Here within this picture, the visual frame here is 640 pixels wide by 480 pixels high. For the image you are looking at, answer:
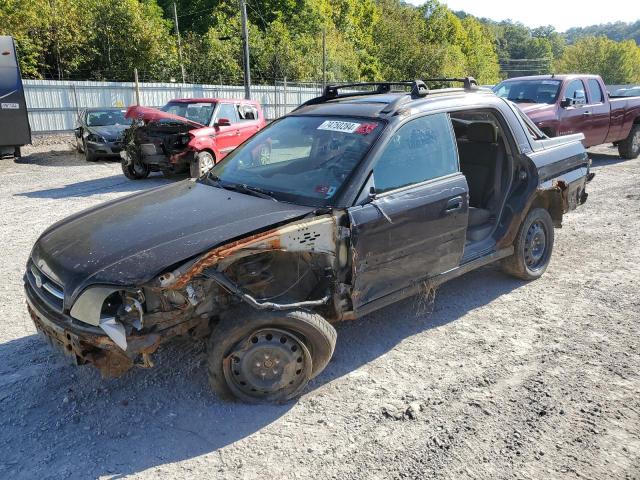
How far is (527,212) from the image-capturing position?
482 centimetres

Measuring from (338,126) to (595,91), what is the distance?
9.54 meters

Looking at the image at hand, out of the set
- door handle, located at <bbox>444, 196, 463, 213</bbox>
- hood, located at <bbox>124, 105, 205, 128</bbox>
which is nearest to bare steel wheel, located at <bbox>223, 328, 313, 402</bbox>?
door handle, located at <bbox>444, 196, 463, 213</bbox>

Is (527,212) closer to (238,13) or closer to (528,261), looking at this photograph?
(528,261)

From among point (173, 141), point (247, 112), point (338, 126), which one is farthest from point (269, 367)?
point (247, 112)

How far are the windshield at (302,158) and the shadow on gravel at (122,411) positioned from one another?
1.22 m

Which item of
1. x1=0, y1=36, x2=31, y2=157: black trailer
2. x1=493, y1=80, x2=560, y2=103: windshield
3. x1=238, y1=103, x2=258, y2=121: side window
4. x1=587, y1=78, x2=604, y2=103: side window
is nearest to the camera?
x1=493, y1=80, x2=560, y2=103: windshield

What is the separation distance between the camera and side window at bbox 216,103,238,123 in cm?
1132

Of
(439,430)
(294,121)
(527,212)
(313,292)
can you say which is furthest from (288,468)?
(527,212)

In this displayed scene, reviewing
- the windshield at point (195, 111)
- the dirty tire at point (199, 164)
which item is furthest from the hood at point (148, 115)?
the windshield at point (195, 111)

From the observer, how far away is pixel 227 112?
11.5 meters

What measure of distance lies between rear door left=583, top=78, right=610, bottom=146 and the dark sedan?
10.7 m

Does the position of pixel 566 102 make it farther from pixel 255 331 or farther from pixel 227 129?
pixel 255 331

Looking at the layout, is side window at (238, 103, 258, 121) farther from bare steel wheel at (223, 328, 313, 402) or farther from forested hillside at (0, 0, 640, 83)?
forested hillside at (0, 0, 640, 83)

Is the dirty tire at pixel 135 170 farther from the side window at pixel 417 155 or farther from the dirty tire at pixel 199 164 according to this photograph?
the side window at pixel 417 155
